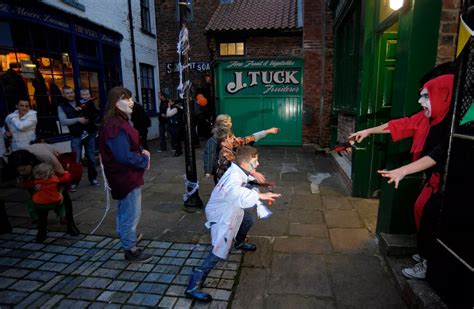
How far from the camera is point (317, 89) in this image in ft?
31.9

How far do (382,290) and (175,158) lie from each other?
6.93m

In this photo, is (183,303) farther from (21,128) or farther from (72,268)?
(21,128)

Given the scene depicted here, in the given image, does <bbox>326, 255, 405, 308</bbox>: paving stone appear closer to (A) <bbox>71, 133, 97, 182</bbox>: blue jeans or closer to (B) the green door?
(B) the green door

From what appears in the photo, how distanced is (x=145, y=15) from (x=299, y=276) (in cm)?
1282

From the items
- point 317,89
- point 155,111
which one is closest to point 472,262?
point 317,89

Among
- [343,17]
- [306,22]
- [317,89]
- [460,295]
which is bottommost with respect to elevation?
[460,295]

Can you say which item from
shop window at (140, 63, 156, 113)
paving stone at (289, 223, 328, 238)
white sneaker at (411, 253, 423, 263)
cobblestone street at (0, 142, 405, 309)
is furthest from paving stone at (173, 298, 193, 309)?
shop window at (140, 63, 156, 113)

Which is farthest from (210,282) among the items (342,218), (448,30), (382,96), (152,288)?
(382,96)

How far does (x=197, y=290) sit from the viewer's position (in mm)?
2623

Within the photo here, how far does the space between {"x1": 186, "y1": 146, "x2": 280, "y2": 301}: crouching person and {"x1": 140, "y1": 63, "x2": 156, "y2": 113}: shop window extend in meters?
10.5

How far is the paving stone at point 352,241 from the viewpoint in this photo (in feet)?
11.3

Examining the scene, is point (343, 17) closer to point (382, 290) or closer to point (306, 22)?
point (306, 22)

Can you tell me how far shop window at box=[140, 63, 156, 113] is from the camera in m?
12.4

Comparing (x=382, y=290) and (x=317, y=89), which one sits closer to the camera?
(x=382, y=290)
